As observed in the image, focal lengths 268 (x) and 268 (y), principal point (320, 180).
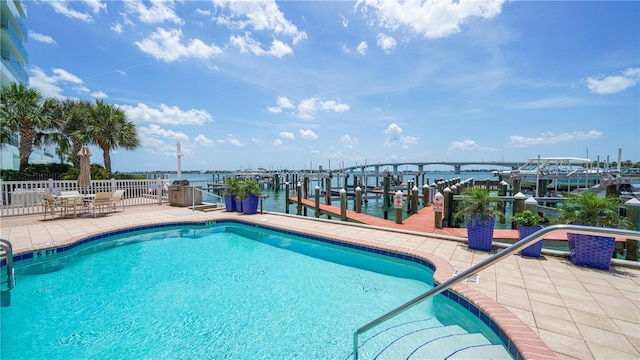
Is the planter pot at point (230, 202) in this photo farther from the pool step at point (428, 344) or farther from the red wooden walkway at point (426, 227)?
the pool step at point (428, 344)

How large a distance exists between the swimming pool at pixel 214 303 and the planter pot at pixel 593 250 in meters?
2.21

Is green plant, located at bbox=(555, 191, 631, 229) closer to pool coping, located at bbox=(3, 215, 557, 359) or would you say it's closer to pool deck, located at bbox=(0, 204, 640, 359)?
pool deck, located at bbox=(0, 204, 640, 359)

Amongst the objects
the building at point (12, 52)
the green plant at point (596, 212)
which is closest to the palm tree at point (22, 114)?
the building at point (12, 52)

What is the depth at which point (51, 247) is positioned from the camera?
5.25m

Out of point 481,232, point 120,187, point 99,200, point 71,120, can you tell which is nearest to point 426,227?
point 481,232

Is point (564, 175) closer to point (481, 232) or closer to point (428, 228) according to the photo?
point (428, 228)

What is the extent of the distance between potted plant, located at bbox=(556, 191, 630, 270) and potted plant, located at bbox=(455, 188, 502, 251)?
1016 millimetres

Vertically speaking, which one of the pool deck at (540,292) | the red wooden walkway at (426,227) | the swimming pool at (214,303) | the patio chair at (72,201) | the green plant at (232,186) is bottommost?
the swimming pool at (214,303)

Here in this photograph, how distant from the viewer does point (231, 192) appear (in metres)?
9.40

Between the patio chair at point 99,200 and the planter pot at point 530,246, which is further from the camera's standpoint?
the patio chair at point 99,200

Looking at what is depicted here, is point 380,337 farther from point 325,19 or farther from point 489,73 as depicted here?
point 489,73

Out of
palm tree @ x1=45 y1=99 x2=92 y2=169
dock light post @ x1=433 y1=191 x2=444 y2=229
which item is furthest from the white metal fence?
dock light post @ x1=433 y1=191 x2=444 y2=229

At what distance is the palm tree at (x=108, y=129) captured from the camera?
1537cm

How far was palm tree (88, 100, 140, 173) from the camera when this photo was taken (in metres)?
15.4
